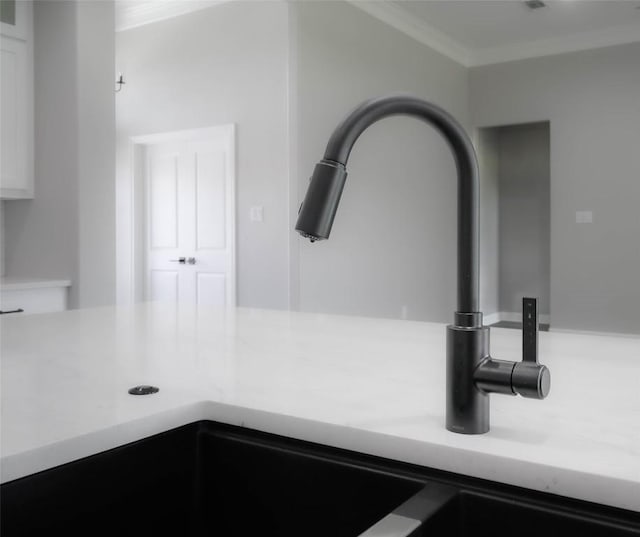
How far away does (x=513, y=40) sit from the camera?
6.06 m

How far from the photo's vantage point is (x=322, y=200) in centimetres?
60

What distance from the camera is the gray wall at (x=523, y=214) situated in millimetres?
7344

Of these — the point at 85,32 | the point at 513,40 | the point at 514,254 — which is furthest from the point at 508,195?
the point at 85,32

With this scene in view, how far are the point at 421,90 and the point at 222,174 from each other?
7.08 ft

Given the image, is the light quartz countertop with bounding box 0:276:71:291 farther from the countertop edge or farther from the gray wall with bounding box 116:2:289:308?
the countertop edge

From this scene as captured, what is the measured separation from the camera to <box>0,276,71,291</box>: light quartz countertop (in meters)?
3.06

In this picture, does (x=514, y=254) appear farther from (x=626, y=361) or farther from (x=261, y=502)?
(x=261, y=502)

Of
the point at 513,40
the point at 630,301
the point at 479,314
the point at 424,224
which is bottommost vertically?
the point at 630,301

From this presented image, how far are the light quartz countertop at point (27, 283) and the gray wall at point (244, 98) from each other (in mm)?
1368

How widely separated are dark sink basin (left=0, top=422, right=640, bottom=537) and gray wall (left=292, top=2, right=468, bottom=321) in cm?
329

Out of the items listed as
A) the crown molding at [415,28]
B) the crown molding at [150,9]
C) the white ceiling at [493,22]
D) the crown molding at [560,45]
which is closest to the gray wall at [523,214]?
the crown molding at [560,45]

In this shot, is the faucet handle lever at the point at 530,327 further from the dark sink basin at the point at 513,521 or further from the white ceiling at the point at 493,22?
the white ceiling at the point at 493,22

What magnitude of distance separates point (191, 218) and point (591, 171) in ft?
12.6

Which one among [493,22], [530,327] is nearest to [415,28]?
[493,22]
